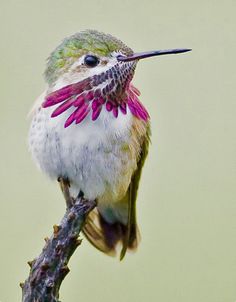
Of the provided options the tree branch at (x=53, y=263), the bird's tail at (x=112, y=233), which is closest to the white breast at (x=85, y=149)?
the tree branch at (x=53, y=263)

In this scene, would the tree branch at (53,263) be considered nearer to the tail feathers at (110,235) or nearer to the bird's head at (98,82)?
the bird's head at (98,82)

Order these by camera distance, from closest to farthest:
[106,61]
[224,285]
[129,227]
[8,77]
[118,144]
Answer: [106,61]
[118,144]
[129,227]
[224,285]
[8,77]

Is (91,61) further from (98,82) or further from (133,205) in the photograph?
(133,205)

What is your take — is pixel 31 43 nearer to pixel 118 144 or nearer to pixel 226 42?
pixel 226 42

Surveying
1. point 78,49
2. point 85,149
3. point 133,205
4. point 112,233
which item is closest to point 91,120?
point 85,149

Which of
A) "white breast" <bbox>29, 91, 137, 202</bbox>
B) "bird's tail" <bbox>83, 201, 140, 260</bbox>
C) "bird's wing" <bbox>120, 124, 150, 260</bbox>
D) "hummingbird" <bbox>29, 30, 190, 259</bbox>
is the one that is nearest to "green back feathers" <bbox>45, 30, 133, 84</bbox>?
"hummingbird" <bbox>29, 30, 190, 259</bbox>

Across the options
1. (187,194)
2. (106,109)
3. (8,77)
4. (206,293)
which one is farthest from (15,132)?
(106,109)

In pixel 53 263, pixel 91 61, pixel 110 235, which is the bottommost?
pixel 53 263

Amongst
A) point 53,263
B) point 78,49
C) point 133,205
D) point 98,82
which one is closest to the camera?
point 53,263
